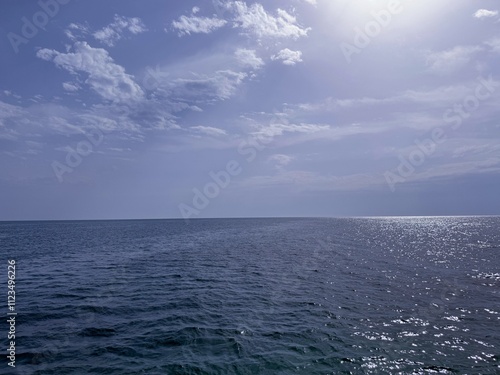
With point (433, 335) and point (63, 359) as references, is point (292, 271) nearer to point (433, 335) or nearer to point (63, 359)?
point (433, 335)

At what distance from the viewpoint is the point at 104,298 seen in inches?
1084

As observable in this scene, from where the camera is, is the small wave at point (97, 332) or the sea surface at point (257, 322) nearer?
the sea surface at point (257, 322)

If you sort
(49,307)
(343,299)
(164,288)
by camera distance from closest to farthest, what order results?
(49,307), (343,299), (164,288)

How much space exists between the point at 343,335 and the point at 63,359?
17.2m

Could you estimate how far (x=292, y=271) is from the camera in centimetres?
4175

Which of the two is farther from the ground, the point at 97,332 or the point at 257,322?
the point at 97,332

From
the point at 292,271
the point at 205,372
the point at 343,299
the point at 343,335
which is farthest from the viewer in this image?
the point at 292,271

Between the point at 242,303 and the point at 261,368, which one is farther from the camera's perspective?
the point at 242,303

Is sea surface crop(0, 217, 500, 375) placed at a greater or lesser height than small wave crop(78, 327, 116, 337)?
lesser

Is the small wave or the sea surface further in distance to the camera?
the small wave

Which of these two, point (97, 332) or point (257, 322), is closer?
point (97, 332)

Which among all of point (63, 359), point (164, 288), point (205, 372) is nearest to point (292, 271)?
point (164, 288)

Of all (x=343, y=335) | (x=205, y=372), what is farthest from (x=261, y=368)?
(x=343, y=335)

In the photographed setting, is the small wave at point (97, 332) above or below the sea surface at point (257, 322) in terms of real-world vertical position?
above
